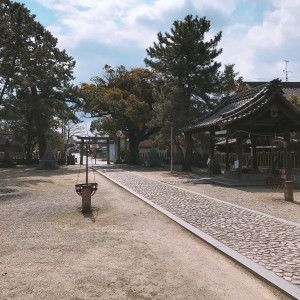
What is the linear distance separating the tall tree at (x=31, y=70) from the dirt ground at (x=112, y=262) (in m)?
19.6

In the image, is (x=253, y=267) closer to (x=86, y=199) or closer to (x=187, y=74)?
(x=86, y=199)

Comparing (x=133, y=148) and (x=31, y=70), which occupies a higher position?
(x=31, y=70)

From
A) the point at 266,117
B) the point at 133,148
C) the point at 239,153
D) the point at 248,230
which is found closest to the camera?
the point at 248,230

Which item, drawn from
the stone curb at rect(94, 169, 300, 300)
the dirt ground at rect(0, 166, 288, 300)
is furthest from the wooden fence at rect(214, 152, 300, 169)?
the dirt ground at rect(0, 166, 288, 300)

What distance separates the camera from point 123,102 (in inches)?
1167

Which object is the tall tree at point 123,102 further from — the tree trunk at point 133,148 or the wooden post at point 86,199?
the wooden post at point 86,199

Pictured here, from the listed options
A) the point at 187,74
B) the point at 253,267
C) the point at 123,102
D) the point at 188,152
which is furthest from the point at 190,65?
the point at 253,267

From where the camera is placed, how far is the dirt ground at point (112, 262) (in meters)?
3.47

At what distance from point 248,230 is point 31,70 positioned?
80.8ft

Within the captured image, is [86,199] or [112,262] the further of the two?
[86,199]

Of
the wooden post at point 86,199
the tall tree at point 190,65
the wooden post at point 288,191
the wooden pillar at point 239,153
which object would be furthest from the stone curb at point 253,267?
the tall tree at point 190,65

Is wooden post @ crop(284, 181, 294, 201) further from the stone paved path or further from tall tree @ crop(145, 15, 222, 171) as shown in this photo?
tall tree @ crop(145, 15, 222, 171)

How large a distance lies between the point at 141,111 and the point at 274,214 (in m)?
23.0

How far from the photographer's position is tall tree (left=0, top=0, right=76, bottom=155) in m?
23.2
